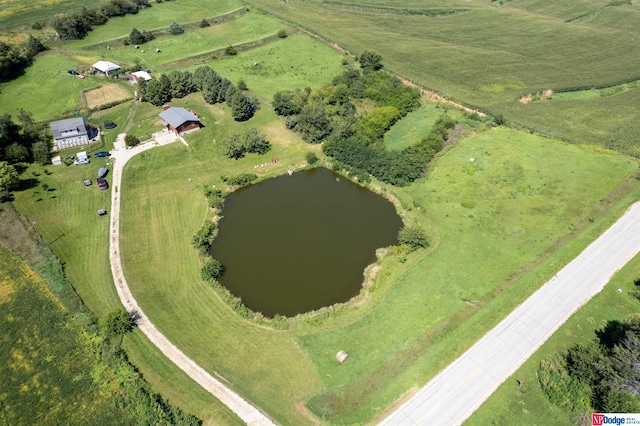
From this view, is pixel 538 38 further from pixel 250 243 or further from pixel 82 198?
pixel 82 198

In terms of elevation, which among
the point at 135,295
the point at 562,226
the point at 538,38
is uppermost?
the point at 538,38

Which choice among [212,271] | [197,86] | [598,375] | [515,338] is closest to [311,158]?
[212,271]

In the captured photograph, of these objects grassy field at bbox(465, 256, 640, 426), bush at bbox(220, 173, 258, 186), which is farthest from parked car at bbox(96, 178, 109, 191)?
grassy field at bbox(465, 256, 640, 426)

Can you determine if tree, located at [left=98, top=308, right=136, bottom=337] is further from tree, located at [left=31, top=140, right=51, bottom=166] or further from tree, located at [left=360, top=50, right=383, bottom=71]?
tree, located at [left=360, top=50, right=383, bottom=71]

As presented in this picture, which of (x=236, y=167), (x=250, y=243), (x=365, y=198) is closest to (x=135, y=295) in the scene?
(x=250, y=243)

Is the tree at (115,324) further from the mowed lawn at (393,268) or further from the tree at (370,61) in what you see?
the tree at (370,61)

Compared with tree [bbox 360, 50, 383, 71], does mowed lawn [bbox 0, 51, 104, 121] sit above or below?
below
